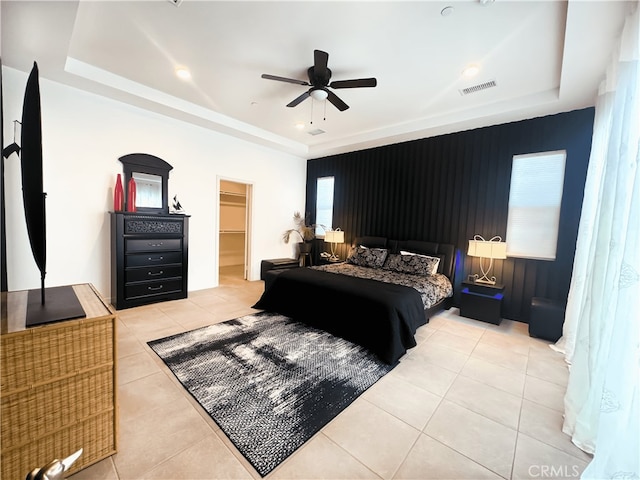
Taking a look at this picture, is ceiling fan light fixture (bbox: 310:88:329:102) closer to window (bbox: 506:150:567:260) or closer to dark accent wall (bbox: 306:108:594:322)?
dark accent wall (bbox: 306:108:594:322)

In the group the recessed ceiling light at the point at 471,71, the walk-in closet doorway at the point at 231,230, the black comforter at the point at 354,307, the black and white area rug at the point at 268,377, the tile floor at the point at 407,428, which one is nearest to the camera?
the tile floor at the point at 407,428

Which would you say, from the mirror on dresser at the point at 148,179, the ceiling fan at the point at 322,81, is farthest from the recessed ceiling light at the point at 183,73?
the mirror on dresser at the point at 148,179

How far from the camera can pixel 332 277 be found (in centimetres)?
363

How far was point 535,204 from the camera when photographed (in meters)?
3.75

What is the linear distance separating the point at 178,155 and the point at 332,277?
11.1 ft

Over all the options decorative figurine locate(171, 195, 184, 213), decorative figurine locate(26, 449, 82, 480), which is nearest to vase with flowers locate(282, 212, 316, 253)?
decorative figurine locate(171, 195, 184, 213)

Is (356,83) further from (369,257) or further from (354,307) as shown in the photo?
(369,257)

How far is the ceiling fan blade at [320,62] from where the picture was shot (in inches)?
98.9

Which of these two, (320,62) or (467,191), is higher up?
(320,62)

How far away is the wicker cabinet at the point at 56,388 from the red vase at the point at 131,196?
8.53 feet

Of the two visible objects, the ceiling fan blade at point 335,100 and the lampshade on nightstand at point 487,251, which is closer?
the ceiling fan blade at point 335,100

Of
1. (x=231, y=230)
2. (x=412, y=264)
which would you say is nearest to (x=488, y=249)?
(x=412, y=264)

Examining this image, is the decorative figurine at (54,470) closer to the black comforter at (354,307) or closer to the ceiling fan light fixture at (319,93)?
the black comforter at (354,307)

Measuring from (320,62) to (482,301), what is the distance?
147 inches
